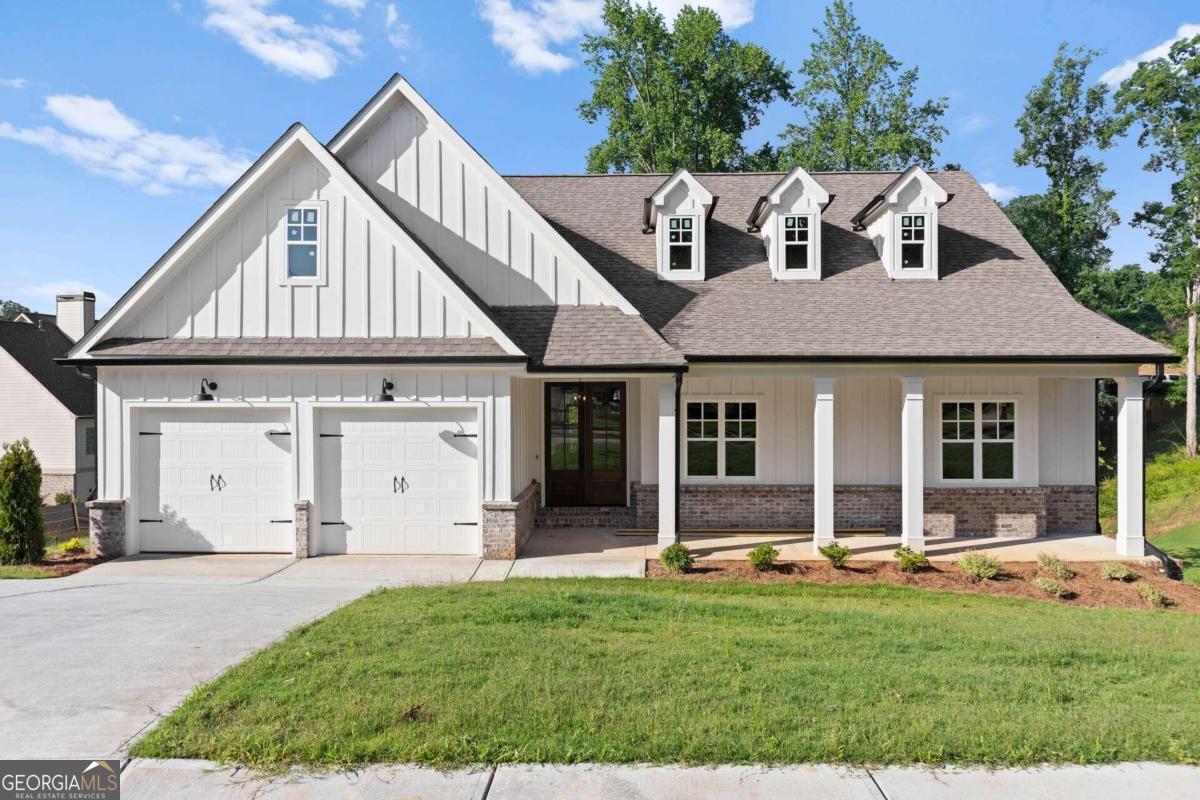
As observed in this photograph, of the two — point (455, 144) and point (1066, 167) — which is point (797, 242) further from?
point (1066, 167)

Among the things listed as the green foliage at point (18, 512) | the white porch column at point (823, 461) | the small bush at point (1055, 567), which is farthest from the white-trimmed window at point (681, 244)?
the green foliage at point (18, 512)

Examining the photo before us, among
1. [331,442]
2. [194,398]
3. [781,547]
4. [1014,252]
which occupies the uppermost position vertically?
[1014,252]

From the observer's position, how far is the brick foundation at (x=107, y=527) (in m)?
10.7

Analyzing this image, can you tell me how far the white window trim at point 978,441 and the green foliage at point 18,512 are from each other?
14982 mm

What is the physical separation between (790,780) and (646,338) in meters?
7.87

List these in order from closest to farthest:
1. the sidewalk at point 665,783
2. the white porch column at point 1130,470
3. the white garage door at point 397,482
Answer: the sidewalk at point 665,783 < the white garage door at point 397,482 < the white porch column at point 1130,470

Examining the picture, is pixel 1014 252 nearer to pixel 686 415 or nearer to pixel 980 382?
pixel 980 382

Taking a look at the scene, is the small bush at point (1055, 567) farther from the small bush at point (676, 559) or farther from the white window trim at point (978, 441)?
the small bush at point (676, 559)

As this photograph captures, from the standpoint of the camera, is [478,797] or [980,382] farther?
[980,382]

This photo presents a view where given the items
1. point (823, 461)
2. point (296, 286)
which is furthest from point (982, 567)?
point (296, 286)

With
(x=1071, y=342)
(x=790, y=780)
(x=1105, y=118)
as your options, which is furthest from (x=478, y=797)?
(x=1105, y=118)

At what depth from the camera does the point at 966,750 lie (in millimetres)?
4344

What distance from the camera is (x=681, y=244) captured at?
13.7m

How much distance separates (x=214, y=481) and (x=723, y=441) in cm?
881
